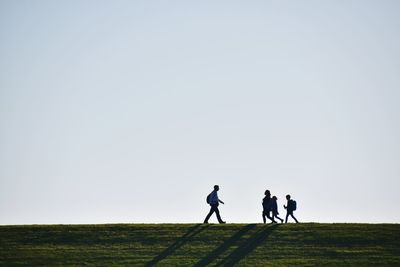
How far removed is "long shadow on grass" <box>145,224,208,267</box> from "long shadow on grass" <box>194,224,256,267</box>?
83.5 inches

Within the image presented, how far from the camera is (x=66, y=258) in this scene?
4038 cm

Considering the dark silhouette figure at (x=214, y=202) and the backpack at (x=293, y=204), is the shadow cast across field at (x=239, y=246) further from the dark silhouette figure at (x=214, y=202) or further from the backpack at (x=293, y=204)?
the dark silhouette figure at (x=214, y=202)

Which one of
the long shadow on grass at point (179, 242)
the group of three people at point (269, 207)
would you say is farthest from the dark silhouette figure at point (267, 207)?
the long shadow on grass at point (179, 242)

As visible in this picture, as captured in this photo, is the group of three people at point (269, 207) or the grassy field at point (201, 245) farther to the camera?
the group of three people at point (269, 207)

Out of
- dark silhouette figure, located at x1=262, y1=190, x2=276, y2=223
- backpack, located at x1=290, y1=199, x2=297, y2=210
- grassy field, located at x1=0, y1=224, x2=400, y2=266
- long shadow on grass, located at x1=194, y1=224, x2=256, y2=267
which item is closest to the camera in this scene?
long shadow on grass, located at x1=194, y1=224, x2=256, y2=267

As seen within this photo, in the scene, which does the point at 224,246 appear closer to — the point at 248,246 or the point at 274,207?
the point at 248,246

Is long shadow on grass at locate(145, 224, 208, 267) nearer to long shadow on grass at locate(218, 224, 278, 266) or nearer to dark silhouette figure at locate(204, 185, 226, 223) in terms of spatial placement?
dark silhouette figure at locate(204, 185, 226, 223)

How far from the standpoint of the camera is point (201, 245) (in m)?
42.1

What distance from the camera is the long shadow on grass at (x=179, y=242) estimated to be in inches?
1570

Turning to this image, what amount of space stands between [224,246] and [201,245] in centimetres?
128

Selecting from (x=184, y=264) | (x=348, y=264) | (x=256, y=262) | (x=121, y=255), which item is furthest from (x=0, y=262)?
(x=348, y=264)

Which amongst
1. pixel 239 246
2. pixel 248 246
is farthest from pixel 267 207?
pixel 239 246

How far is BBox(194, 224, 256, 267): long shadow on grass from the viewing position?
3944cm

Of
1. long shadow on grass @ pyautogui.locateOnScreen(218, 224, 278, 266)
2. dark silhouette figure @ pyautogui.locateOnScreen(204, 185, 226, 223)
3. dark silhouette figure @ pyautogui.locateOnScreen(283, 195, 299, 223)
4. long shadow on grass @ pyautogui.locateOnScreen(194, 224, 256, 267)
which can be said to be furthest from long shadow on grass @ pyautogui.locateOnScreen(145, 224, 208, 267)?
dark silhouette figure @ pyautogui.locateOnScreen(283, 195, 299, 223)
